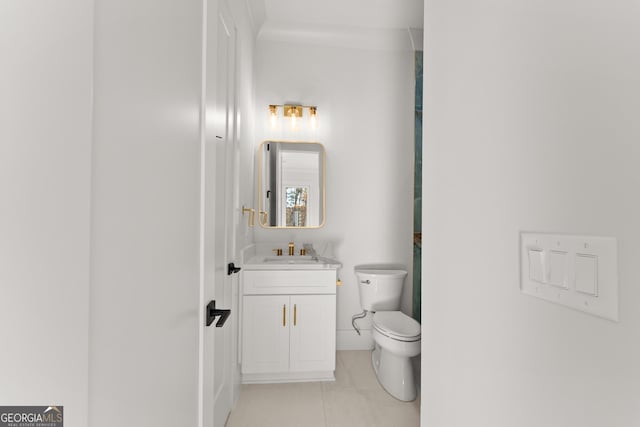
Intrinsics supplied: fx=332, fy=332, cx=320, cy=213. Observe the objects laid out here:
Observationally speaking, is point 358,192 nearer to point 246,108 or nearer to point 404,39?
point 246,108

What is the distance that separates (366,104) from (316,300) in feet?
6.18

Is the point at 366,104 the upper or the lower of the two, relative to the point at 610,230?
upper

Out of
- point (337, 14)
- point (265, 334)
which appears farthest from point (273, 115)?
point (265, 334)

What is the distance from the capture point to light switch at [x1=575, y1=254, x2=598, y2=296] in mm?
532

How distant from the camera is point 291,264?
2.46 meters

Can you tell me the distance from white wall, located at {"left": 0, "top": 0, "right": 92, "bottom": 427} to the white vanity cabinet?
79.5 inches

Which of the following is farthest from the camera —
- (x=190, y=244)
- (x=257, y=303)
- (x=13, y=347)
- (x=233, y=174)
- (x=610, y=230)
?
(x=257, y=303)

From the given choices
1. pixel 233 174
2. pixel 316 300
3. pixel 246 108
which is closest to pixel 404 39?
pixel 246 108

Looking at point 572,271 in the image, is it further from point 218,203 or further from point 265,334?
point 265,334

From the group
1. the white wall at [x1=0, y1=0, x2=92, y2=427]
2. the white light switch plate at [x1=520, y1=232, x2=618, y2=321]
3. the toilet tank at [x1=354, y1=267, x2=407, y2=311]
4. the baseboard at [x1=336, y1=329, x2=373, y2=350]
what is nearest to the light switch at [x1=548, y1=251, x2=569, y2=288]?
the white light switch plate at [x1=520, y1=232, x2=618, y2=321]

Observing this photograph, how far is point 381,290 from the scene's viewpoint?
2.77m

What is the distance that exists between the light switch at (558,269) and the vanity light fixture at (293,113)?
265 centimetres

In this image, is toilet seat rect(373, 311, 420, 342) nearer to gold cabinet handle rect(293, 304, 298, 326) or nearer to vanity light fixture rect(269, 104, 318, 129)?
gold cabinet handle rect(293, 304, 298, 326)

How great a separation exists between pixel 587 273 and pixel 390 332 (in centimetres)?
181
